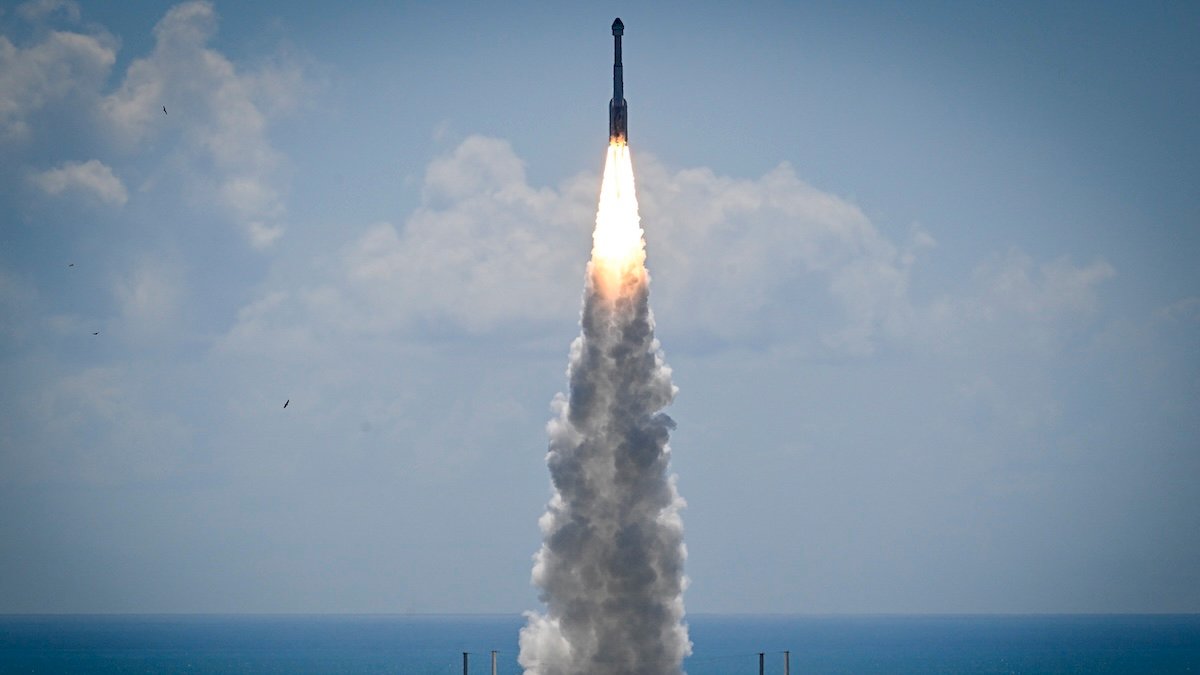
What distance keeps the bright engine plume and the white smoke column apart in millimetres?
40

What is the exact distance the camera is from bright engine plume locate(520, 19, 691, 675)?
228ft

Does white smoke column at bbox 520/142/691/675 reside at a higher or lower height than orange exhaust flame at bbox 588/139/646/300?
lower

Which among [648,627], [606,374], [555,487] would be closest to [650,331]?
[606,374]

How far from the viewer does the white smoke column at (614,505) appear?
69375mm

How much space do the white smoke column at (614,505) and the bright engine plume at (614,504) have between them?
40mm

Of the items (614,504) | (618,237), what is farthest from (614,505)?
(618,237)

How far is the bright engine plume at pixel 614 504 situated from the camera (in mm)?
69375

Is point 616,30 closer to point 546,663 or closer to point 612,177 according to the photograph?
point 612,177

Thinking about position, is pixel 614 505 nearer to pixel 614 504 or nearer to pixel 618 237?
pixel 614 504

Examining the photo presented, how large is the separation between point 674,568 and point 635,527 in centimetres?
232

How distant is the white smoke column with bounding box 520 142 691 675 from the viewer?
2731 inches

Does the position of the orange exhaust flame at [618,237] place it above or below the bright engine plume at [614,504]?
above

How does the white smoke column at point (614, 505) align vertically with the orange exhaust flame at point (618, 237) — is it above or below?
below

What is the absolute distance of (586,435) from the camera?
234 ft
